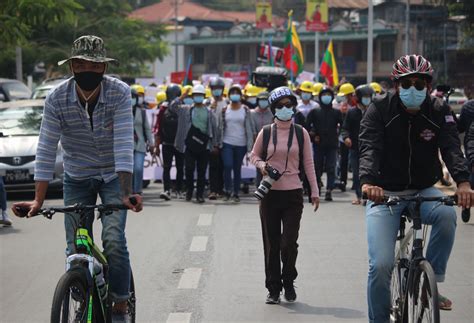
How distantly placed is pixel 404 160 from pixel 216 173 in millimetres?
12143

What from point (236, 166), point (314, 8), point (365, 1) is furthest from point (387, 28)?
point (236, 166)

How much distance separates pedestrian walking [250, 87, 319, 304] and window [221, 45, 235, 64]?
85.5 metres

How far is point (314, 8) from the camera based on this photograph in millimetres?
42781

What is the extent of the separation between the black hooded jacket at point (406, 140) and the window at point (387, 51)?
77014 mm

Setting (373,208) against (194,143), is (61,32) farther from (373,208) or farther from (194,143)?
(373,208)

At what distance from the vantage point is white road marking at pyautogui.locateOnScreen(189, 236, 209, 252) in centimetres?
1181

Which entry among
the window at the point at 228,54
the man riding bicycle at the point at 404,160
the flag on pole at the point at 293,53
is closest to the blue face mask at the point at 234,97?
the man riding bicycle at the point at 404,160

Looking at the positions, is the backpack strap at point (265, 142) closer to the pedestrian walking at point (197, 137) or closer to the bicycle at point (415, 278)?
the bicycle at point (415, 278)

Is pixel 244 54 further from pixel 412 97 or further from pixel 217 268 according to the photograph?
pixel 412 97

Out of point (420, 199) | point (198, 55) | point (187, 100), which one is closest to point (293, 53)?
point (187, 100)

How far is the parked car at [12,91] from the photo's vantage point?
99.5 ft

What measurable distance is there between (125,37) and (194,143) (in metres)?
36.5

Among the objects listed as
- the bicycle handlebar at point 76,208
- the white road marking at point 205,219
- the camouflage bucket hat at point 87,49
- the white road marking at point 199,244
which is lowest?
the white road marking at point 205,219

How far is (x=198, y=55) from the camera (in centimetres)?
9819
